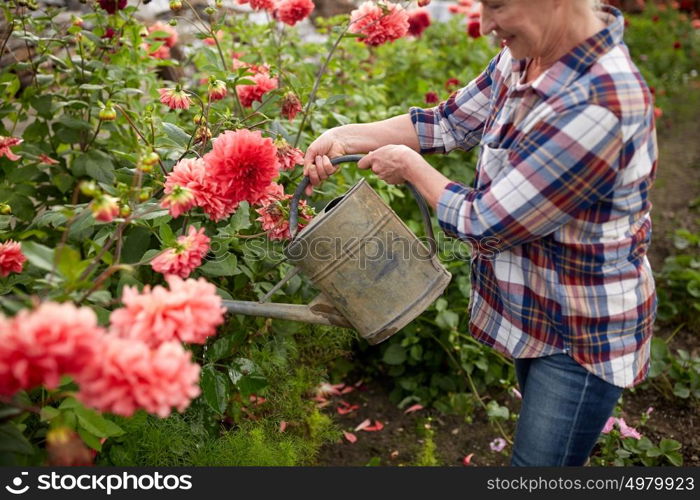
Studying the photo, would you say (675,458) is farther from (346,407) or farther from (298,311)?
(298,311)

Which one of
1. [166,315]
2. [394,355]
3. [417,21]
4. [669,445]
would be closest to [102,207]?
[166,315]

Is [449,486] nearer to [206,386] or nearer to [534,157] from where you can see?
[206,386]

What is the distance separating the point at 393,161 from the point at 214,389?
71cm

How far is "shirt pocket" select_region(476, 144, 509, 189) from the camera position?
1.32m

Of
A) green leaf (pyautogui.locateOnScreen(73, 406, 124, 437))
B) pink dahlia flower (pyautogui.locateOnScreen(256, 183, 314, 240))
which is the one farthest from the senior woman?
Result: green leaf (pyautogui.locateOnScreen(73, 406, 124, 437))

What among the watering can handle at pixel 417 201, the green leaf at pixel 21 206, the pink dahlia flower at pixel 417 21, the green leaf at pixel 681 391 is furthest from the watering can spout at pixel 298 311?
the pink dahlia flower at pixel 417 21

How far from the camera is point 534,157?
120 centimetres

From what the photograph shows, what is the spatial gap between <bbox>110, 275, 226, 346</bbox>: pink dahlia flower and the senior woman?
1.80ft

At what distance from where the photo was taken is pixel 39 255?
1094 millimetres

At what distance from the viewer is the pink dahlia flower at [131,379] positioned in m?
0.87

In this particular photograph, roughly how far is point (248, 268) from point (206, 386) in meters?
0.33

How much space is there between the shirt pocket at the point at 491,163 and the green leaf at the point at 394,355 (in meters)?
1.29

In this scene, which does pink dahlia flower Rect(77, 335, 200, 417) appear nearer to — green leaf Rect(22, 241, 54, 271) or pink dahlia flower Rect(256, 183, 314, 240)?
green leaf Rect(22, 241, 54, 271)

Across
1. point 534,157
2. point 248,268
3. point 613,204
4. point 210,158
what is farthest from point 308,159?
point 613,204
